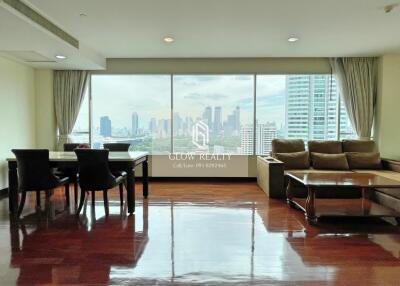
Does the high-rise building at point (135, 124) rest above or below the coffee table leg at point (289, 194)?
above

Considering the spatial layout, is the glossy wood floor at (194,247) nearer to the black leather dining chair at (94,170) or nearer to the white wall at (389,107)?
the black leather dining chair at (94,170)

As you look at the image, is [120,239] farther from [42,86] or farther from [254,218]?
[42,86]

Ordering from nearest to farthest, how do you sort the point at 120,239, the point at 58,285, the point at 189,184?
1. the point at 58,285
2. the point at 120,239
3. the point at 189,184

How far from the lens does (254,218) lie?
4.22 m

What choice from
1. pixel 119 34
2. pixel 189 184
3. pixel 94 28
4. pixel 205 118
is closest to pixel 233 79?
pixel 205 118

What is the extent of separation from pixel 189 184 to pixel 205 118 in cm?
144

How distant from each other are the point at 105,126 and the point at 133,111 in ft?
2.24

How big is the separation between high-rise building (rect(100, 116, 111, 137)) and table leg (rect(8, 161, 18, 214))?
2.69m

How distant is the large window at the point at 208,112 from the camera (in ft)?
22.5

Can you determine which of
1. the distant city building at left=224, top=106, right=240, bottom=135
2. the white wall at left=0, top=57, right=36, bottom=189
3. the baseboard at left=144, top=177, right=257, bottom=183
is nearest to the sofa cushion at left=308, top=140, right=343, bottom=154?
the baseboard at left=144, top=177, right=257, bottom=183

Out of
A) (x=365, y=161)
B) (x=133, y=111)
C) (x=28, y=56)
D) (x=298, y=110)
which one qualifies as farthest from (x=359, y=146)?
(x=28, y=56)

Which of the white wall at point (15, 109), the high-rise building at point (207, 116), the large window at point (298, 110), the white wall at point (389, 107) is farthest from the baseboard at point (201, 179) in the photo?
the white wall at point (389, 107)

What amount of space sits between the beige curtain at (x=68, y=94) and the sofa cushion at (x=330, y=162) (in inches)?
188

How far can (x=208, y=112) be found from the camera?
6.97 metres
